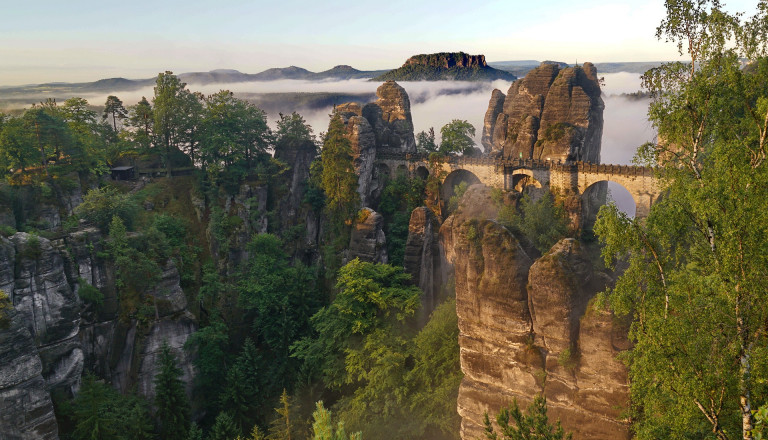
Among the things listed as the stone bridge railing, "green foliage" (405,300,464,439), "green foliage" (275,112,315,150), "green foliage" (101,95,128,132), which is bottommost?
"green foliage" (405,300,464,439)

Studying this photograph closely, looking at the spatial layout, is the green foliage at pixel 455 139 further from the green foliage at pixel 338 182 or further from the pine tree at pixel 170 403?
the pine tree at pixel 170 403

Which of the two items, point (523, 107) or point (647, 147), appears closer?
point (647, 147)

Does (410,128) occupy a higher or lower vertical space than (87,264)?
higher

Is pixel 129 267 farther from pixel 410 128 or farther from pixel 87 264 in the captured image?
pixel 410 128

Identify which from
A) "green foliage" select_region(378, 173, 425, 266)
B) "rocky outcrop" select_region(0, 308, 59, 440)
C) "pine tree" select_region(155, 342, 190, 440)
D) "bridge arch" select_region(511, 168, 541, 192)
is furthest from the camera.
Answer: "bridge arch" select_region(511, 168, 541, 192)

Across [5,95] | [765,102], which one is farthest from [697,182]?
[5,95]

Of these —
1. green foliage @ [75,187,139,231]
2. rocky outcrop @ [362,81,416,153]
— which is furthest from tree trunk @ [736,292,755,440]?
rocky outcrop @ [362,81,416,153]

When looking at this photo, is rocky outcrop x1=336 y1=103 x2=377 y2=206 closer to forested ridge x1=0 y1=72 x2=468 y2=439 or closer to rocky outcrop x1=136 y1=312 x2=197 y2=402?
forested ridge x1=0 y1=72 x2=468 y2=439

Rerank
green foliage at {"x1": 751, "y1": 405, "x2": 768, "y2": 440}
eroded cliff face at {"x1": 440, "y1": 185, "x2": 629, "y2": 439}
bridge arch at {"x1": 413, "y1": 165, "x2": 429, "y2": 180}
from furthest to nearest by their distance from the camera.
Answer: bridge arch at {"x1": 413, "y1": 165, "x2": 429, "y2": 180}, eroded cliff face at {"x1": 440, "y1": 185, "x2": 629, "y2": 439}, green foliage at {"x1": 751, "y1": 405, "x2": 768, "y2": 440}
